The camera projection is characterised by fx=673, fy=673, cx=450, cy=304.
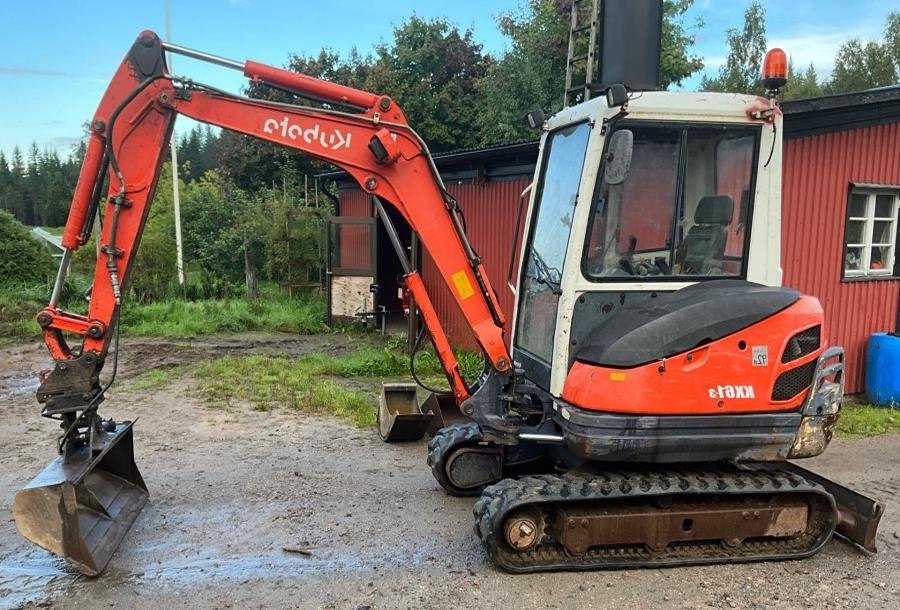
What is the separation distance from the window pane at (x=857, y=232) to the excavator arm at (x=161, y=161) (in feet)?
20.2

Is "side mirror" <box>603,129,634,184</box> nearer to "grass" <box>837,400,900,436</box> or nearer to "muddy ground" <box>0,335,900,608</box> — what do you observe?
"muddy ground" <box>0,335,900,608</box>

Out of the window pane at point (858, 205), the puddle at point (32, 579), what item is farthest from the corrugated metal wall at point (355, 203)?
the puddle at point (32, 579)

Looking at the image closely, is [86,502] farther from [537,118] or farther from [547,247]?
[537,118]

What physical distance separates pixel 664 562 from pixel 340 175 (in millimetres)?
11723

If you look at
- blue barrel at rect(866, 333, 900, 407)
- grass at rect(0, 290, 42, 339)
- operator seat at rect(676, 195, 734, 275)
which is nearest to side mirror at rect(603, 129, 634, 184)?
operator seat at rect(676, 195, 734, 275)

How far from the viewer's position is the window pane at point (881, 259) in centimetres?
861

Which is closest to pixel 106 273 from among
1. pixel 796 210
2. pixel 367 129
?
pixel 367 129

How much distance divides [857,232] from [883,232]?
17.3 inches

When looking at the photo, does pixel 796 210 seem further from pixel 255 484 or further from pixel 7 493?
pixel 7 493

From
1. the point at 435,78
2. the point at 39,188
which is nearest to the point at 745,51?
the point at 435,78

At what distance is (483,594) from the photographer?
373 cm

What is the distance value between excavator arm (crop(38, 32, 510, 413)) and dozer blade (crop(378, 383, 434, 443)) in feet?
6.73

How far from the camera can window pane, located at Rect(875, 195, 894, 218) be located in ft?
27.8

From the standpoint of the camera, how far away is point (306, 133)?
170 inches
